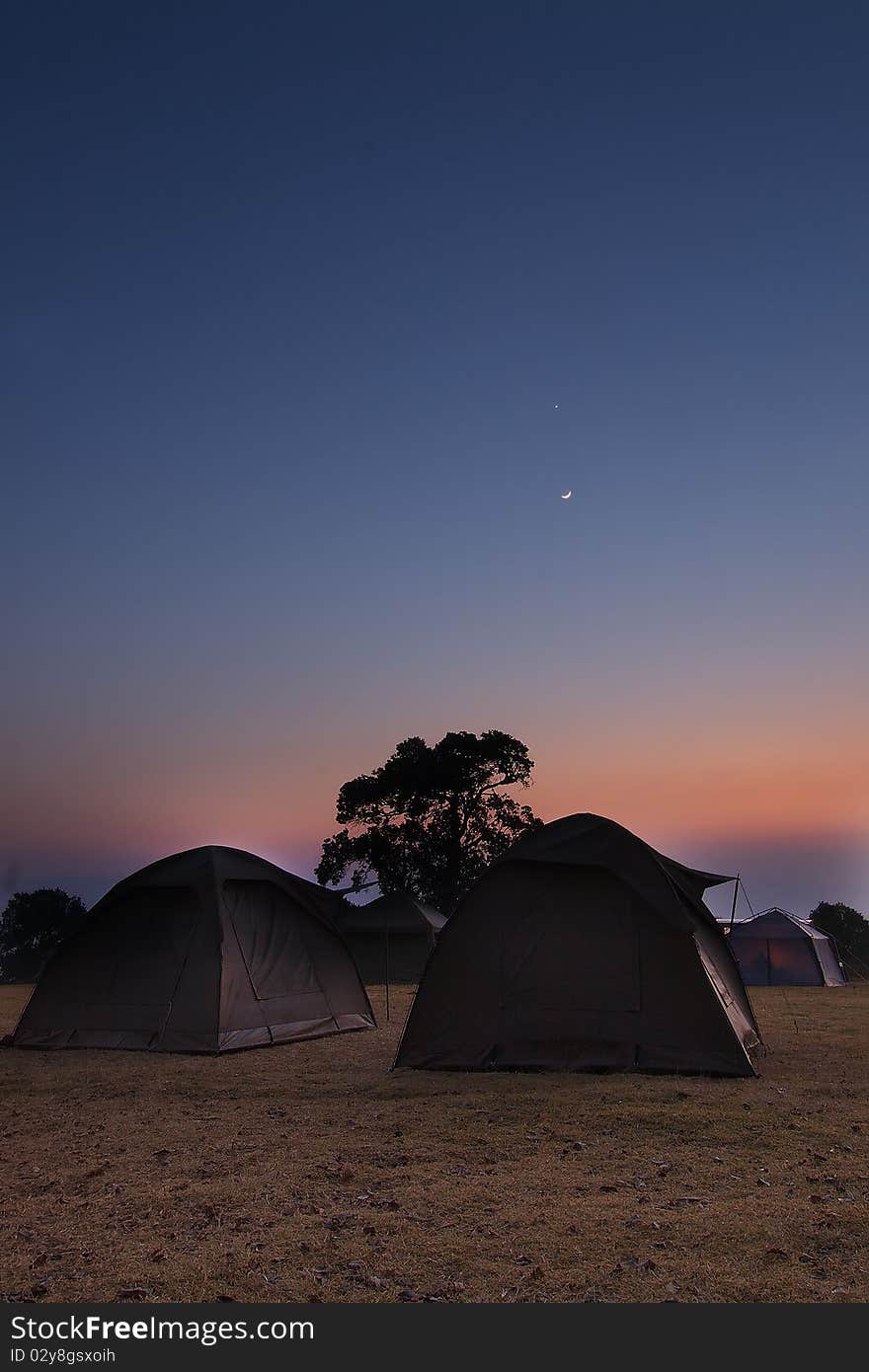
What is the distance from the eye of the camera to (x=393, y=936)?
122 feet

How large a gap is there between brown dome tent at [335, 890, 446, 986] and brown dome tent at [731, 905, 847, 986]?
10.7 meters

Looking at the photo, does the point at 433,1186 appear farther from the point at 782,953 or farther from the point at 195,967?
the point at 782,953

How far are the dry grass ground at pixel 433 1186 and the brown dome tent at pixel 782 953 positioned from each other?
72.7 feet

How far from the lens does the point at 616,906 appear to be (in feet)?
46.8

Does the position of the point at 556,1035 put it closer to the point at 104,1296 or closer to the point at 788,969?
the point at 104,1296

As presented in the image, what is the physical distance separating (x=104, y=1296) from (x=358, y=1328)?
154 cm

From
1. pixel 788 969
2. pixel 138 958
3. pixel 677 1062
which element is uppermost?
pixel 788 969

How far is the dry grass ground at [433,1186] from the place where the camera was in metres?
5.88

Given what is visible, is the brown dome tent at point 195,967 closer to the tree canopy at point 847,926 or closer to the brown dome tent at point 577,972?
the brown dome tent at point 577,972

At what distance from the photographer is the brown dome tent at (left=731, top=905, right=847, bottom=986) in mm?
34562

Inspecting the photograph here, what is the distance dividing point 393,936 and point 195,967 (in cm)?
2146

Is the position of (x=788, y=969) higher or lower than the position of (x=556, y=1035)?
higher

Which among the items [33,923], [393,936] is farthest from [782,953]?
[33,923]

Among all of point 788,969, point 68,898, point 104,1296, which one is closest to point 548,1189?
point 104,1296
